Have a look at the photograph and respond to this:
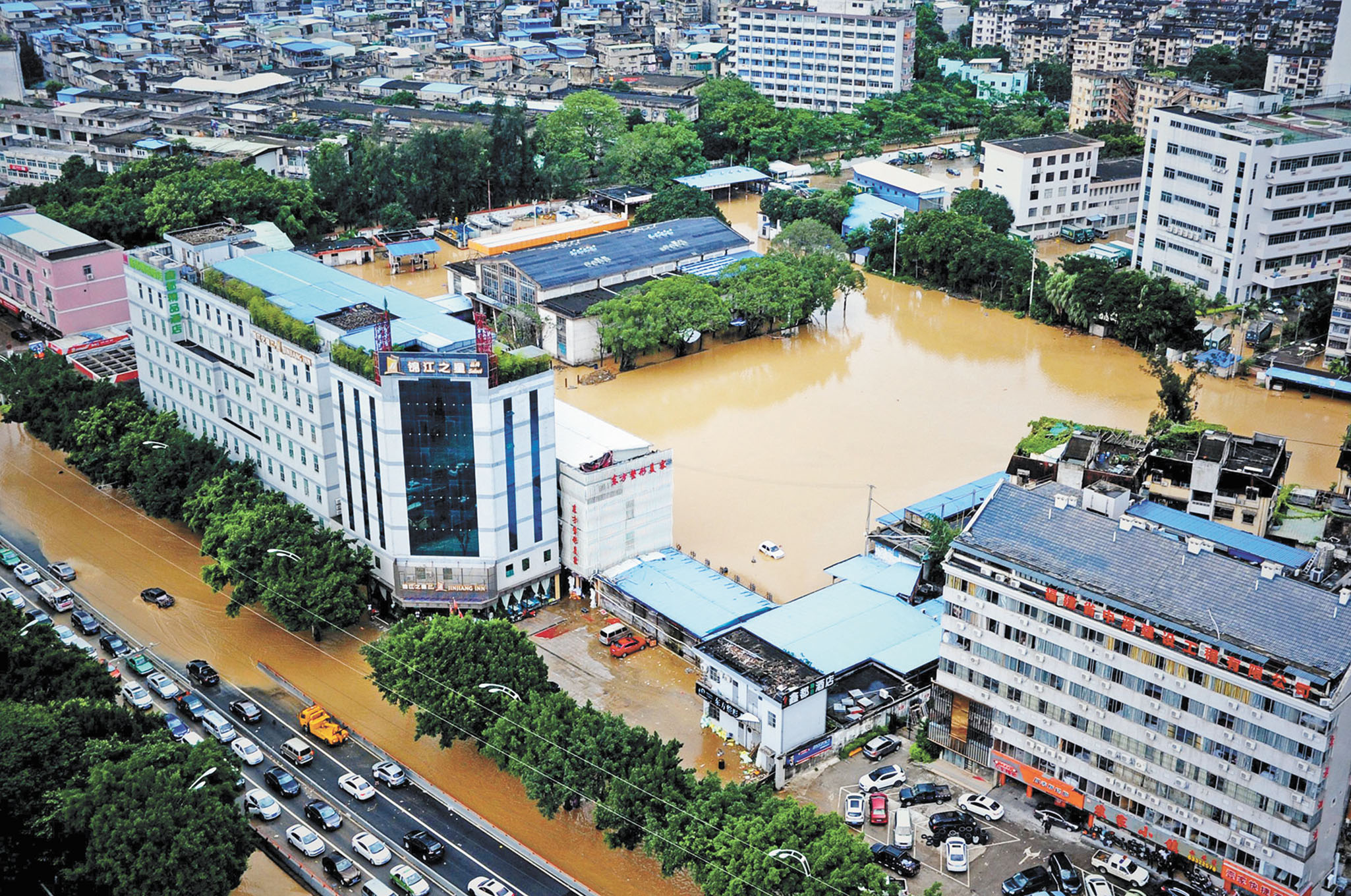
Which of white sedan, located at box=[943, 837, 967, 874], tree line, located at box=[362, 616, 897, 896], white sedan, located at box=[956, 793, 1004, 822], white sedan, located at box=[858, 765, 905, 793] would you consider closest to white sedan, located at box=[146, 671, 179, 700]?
tree line, located at box=[362, 616, 897, 896]

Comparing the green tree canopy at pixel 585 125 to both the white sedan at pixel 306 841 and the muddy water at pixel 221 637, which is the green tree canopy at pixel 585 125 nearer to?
the muddy water at pixel 221 637

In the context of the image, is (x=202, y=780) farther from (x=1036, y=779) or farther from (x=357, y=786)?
(x=1036, y=779)

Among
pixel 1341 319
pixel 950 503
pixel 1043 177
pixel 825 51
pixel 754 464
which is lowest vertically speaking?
pixel 754 464

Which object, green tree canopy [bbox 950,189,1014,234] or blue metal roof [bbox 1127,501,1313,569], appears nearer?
blue metal roof [bbox 1127,501,1313,569]

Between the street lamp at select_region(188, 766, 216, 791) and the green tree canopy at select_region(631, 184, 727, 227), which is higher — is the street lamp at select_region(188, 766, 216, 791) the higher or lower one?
the lower one

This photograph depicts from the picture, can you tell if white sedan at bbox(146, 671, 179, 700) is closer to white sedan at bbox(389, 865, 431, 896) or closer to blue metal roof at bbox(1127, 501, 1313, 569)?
white sedan at bbox(389, 865, 431, 896)

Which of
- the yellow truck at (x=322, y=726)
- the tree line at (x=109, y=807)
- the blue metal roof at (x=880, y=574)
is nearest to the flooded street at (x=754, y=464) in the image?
A: the yellow truck at (x=322, y=726)

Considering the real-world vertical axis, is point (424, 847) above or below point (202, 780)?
below

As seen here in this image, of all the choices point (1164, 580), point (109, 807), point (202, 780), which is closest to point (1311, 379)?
point (1164, 580)
